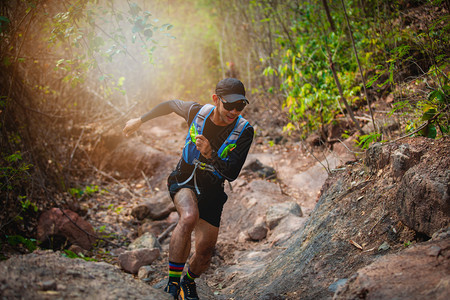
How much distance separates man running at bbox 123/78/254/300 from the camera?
9.16 ft

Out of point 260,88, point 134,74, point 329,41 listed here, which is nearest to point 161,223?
point 329,41

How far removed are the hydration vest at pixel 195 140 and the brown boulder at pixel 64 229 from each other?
275 cm

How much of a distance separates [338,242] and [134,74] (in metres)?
9.25

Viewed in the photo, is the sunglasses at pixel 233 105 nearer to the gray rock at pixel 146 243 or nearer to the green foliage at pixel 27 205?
the gray rock at pixel 146 243

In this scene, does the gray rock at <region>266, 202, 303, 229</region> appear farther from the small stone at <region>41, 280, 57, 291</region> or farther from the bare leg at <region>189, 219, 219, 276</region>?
the small stone at <region>41, 280, 57, 291</region>

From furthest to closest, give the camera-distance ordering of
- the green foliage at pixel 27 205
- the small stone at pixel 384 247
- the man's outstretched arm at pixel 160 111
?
1. the green foliage at pixel 27 205
2. the man's outstretched arm at pixel 160 111
3. the small stone at pixel 384 247

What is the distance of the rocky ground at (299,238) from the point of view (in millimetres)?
2023

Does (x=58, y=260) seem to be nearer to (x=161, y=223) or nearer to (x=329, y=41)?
(x=161, y=223)

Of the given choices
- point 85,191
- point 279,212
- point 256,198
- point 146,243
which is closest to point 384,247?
point 279,212

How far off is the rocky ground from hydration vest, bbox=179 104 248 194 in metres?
0.47

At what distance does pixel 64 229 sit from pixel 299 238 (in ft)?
11.0

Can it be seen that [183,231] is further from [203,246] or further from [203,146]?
[203,146]

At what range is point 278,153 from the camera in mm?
7844

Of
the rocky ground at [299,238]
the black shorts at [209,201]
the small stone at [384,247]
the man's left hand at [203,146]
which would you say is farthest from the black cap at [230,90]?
the small stone at [384,247]
